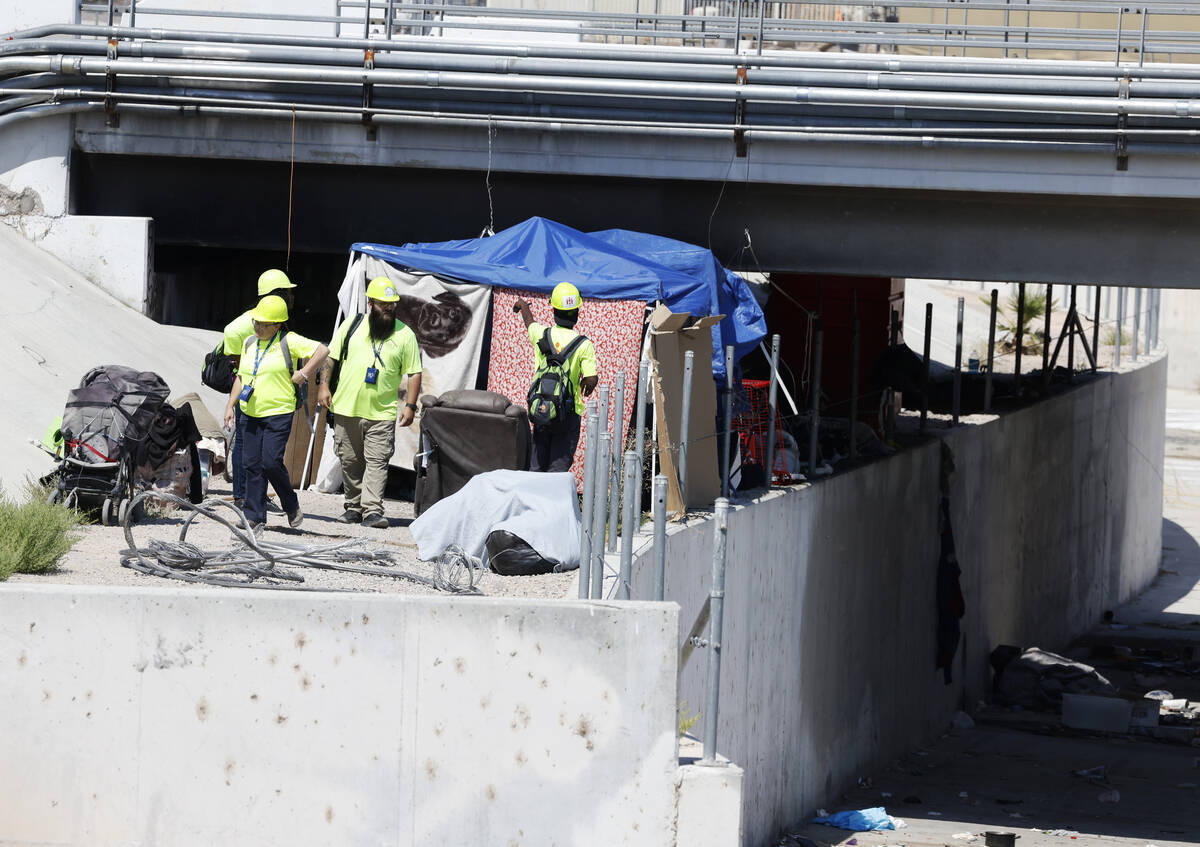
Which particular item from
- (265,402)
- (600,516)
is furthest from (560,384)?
(600,516)

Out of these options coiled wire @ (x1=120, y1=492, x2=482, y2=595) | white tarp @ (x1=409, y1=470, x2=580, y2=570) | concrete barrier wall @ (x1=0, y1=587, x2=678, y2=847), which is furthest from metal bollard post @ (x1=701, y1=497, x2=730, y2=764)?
white tarp @ (x1=409, y1=470, x2=580, y2=570)

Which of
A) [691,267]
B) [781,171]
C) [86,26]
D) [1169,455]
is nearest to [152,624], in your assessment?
[691,267]

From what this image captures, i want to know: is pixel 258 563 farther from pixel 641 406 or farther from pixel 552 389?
pixel 552 389

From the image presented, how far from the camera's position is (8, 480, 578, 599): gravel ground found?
9.86 m

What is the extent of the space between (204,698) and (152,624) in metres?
0.45

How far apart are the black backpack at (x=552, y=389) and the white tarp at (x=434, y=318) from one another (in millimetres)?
2024

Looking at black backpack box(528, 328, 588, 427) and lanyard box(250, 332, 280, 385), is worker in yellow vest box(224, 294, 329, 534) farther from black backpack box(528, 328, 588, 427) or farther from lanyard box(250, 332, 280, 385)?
black backpack box(528, 328, 588, 427)

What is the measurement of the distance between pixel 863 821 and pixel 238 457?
700 centimetres

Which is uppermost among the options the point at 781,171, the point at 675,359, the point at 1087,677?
the point at 781,171

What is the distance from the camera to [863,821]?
15.9 meters

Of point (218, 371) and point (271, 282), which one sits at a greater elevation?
point (271, 282)

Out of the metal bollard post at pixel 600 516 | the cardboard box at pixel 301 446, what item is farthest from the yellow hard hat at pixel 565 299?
the metal bollard post at pixel 600 516

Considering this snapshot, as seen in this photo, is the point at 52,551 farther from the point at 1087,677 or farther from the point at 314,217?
the point at 1087,677

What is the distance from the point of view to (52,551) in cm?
981
